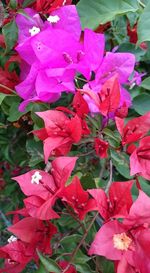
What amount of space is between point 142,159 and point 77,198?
4.9 inches

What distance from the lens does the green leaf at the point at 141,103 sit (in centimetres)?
96

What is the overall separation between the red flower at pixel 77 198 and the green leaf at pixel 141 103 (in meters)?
0.26

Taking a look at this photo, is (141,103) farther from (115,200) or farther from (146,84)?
(115,200)

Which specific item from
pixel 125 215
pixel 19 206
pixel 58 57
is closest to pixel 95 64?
pixel 58 57

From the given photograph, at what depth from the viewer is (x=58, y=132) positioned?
797mm

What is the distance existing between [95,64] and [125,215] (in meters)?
0.30

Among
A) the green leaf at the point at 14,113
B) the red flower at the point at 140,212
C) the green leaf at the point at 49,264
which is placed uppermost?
the green leaf at the point at 14,113

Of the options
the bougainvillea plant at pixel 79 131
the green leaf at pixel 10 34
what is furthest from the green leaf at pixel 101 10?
the green leaf at pixel 10 34

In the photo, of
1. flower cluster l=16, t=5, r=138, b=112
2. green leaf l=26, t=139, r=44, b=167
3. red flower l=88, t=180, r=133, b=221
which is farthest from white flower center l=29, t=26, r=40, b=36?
red flower l=88, t=180, r=133, b=221

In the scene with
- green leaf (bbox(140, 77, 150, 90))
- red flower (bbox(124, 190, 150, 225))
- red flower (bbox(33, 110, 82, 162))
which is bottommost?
green leaf (bbox(140, 77, 150, 90))

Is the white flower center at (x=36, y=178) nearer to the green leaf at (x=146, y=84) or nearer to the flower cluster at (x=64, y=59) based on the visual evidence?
the flower cluster at (x=64, y=59)

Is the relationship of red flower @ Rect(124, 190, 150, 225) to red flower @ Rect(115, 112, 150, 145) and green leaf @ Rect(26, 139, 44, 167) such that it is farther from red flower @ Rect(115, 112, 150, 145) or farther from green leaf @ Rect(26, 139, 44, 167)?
green leaf @ Rect(26, 139, 44, 167)

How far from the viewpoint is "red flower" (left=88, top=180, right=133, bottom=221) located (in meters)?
0.73

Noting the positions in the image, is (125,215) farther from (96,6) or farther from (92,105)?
(96,6)
